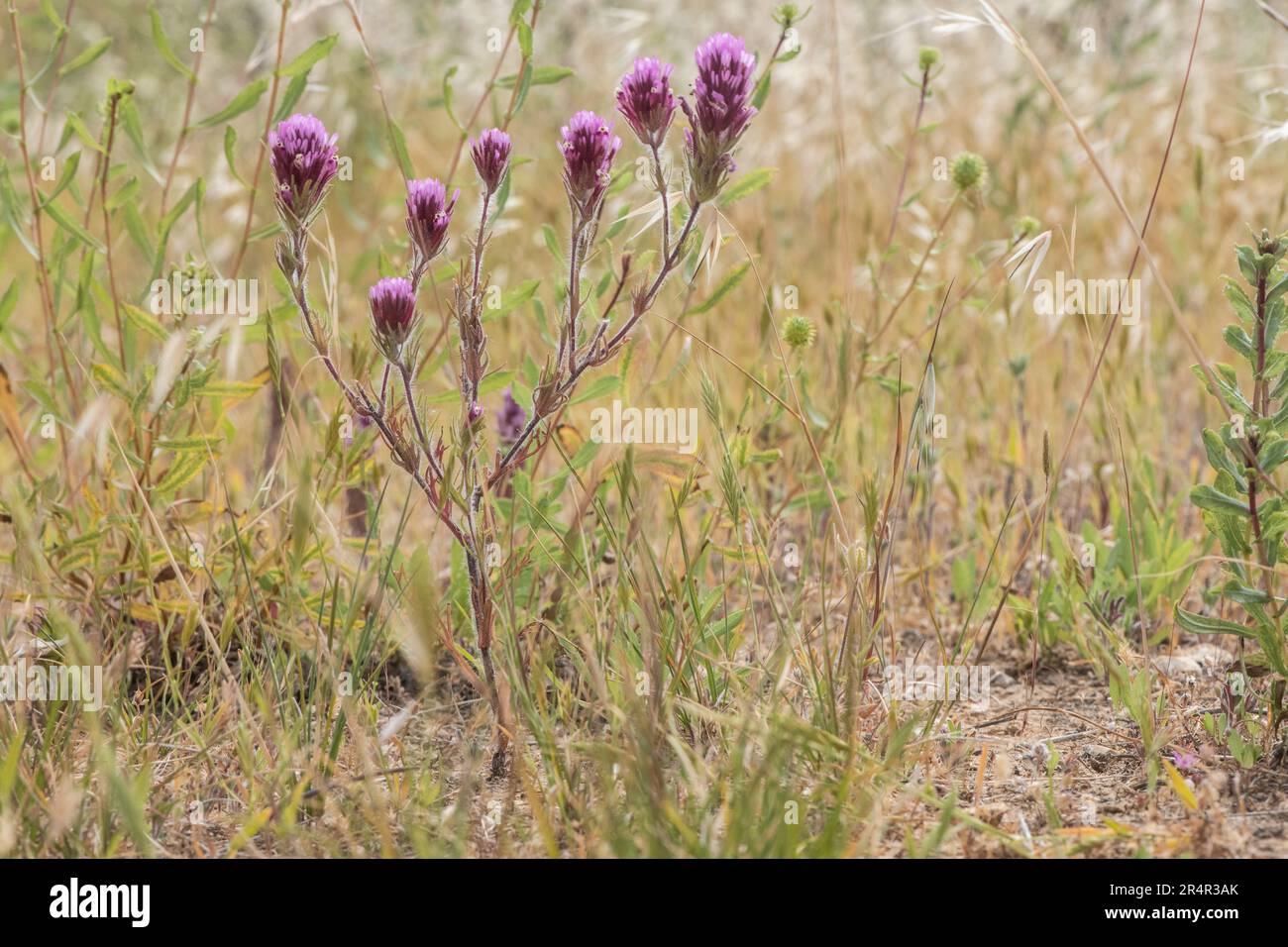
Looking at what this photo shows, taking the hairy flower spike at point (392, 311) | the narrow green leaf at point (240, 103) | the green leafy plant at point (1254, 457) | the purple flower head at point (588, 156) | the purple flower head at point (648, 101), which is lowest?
the green leafy plant at point (1254, 457)

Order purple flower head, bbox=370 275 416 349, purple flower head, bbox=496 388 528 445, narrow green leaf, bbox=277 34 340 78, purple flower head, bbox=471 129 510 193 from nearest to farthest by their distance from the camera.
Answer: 1. purple flower head, bbox=370 275 416 349
2. purple flower head, bbox=471 129 510 193
3. narrow green leaf, bbox=277 34 340 78
4. purple flower head, bbox=496 388 528 445

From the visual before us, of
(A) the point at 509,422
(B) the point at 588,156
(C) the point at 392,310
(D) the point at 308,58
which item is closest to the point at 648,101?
(B) the point at 588,156

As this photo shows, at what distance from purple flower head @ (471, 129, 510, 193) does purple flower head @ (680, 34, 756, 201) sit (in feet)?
0.83

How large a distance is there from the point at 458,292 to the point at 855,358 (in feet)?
4.47

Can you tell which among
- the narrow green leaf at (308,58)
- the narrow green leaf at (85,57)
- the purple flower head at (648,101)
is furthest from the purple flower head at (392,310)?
the narrow green leaf at (85,57)

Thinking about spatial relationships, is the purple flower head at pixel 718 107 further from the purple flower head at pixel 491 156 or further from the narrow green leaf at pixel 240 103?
the narrow green leaf at pixel 240 103

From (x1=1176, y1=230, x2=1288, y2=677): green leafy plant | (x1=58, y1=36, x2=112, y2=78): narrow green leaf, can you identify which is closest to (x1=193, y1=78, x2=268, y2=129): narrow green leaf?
(x1=58, y1=36, x2=112, y2=78): narrow green leaf

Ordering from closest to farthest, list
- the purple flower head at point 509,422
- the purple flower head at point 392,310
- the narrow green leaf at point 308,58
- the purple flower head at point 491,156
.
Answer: the purple flower head at point 392,310 < the purple flower head at point 491,156 < the narrow green leaf at point 308,58 < the purple flower head at point 509,422

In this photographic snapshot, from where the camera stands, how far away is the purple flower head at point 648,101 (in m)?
1.47

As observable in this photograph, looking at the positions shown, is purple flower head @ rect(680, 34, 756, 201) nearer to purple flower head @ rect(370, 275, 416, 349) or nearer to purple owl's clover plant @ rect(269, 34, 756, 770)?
purple owl's clover plant @ rect(269, 34, 756, 770)

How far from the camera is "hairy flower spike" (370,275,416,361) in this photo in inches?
55.6

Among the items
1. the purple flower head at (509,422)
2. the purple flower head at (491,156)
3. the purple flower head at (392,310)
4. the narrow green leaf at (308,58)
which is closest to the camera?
the purple flower head at (392,310)

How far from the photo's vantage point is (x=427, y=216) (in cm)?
148
